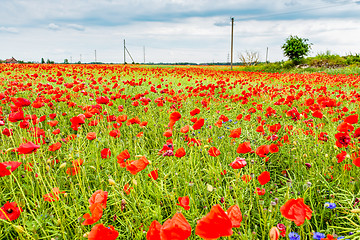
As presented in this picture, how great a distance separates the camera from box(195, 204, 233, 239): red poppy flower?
0.79 meters

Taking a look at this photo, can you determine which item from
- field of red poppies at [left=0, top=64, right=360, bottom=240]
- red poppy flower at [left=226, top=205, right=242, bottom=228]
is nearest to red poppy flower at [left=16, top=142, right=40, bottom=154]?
field of red poppies at [left=0, top=64, right=360, bottom=240]

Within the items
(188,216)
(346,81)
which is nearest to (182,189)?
(188,216)

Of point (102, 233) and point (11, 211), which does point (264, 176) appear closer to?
point (102, 233)

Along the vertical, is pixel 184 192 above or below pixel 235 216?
below

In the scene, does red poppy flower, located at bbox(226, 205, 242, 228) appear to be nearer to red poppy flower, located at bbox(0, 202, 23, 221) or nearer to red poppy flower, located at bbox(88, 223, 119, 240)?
red poppy flower, located at bbox(88, 223, 119, 240)

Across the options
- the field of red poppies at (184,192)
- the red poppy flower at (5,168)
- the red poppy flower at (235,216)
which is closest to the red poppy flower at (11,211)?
the field of red poppies at (184,192)

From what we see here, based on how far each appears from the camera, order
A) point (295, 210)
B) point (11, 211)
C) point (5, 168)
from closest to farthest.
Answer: point (295, 210), point (5, 168), point (11, 211)

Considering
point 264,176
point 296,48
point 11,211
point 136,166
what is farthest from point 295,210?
point 296,48

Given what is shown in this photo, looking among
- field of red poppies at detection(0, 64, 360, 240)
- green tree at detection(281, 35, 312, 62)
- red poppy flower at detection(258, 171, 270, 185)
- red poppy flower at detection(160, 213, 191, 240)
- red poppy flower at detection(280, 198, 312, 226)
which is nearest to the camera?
red poppy flower at detection(160, 213, 191, 240)

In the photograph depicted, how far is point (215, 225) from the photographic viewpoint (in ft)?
2.65

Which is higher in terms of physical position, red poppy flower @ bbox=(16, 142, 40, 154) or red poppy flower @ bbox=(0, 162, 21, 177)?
red poppy flower @ bbox=(16, 142, 40, 154)

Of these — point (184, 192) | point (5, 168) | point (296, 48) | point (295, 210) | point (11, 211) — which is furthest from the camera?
point (296, 48)

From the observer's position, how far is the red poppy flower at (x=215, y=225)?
2.60 ft

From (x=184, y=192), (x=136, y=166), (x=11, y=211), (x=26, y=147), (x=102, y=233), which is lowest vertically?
(x=184, y=192)
